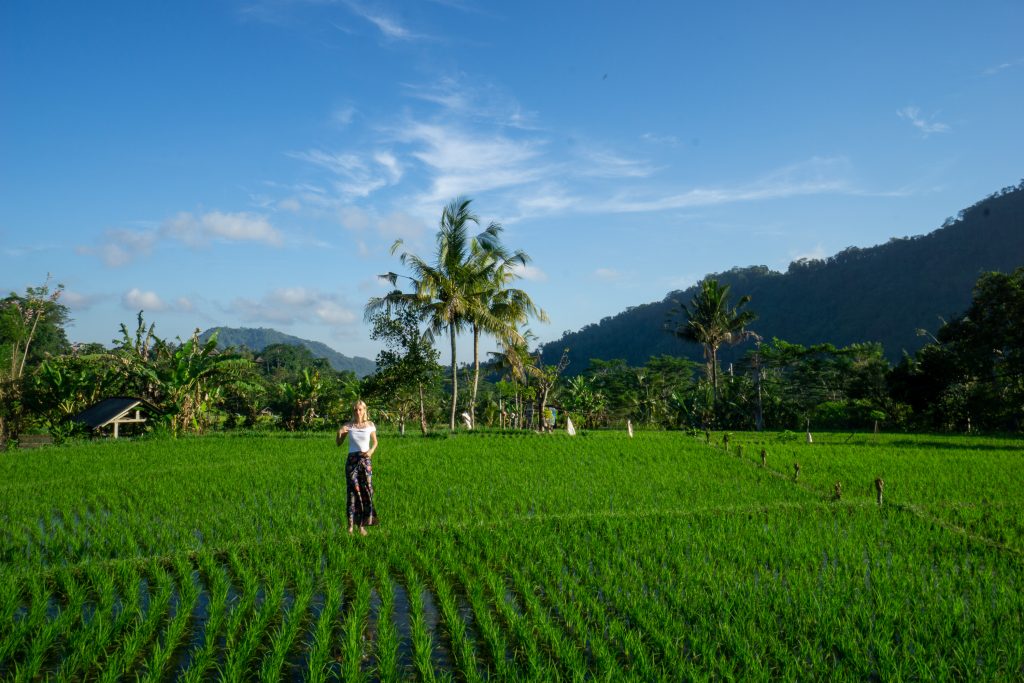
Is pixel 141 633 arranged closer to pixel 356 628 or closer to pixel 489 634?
pixel 356 628

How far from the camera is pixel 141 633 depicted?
13.6 feet

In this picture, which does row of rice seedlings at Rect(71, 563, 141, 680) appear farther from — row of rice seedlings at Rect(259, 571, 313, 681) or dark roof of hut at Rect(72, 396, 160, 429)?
dark roof of hut at Rect(72, 396, 160, 429)

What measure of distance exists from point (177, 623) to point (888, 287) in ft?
194

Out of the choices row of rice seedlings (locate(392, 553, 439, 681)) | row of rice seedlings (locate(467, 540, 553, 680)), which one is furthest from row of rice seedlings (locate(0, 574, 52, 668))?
row of rice seedlings (locate(467, 540, 553, 680))

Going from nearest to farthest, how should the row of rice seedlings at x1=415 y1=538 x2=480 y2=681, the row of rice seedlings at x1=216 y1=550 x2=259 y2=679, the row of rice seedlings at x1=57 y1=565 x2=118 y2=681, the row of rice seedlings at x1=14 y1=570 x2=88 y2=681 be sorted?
the row of rice seedlings at x1=14 y1=570 x2=88 y2=681 → the row of rice seedlings at x1=57 y1=565 x2=118 y2=681 → the row of rice seedlings at x1=415 y1=538 x2=480 y2=681 → the row of rice seedlings at x1=216 y1=550 x2=259 y2=679

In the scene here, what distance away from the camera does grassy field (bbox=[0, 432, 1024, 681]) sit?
388 cm

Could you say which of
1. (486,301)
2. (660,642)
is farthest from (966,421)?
(660,642)

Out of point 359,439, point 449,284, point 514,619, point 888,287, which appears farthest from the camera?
point 888,287

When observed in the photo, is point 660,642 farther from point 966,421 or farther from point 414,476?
point 966,421

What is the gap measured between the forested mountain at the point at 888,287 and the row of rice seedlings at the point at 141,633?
41244mm

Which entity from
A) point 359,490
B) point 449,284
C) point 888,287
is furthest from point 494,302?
point 888,287

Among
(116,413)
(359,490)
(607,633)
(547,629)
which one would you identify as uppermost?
(116,413)

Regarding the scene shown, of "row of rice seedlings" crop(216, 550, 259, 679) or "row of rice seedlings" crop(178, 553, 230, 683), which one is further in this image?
"row of rice seedlings" crop(216, 550, 259, 679)

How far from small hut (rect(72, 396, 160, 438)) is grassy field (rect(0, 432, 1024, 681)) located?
7.24m
